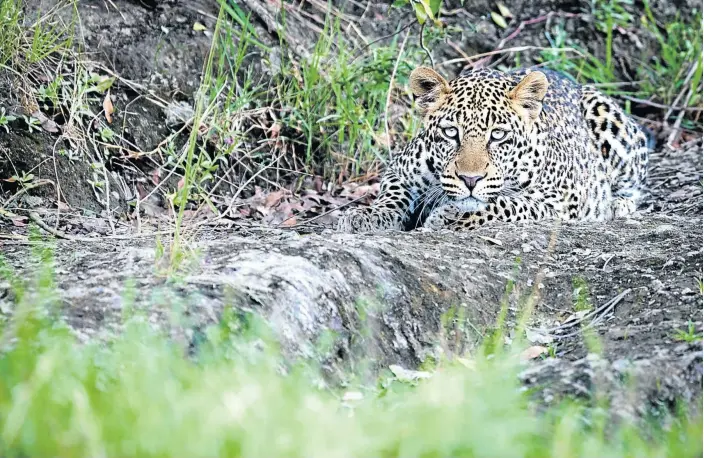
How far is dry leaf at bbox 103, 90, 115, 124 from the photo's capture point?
7969 mm

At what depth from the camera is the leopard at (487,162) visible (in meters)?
7.15

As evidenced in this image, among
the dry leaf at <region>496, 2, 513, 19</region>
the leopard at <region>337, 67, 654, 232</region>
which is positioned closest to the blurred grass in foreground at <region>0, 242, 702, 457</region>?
the leopard at <region>337, 67, 654, 232</region>

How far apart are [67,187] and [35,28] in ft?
4.19

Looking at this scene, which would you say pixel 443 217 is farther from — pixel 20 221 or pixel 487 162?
pixel 20 221

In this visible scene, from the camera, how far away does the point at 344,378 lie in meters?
4.59

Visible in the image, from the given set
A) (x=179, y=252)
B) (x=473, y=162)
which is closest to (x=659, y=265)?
(x=473, y=162)

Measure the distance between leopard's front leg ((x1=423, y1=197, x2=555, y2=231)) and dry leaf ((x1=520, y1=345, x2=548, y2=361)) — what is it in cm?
197

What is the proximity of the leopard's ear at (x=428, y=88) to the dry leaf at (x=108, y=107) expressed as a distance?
7.82 feet

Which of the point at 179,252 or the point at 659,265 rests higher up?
the point at 659,265

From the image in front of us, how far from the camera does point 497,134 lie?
7258 mm

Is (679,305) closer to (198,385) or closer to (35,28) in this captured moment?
(198,385)

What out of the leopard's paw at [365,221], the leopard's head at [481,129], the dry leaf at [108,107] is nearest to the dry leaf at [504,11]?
the leopard's head at [481,129]

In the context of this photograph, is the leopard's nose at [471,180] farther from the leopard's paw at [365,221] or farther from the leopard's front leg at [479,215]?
the leopard's paw at [365,221]

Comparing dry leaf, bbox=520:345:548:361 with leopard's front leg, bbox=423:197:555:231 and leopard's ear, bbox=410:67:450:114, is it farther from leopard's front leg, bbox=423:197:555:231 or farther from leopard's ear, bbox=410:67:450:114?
Result: leopard's ear, bbox=410:67:450:114
